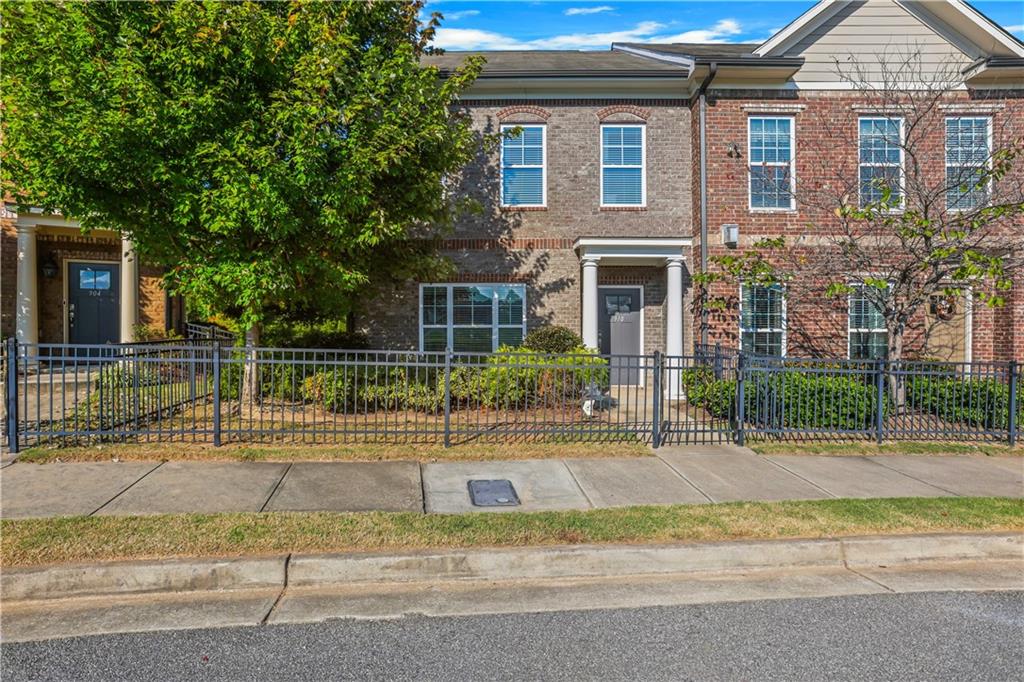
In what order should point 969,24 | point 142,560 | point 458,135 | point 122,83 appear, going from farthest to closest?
point 969,24 < point 458,135 < point 122,83 < point 142,560

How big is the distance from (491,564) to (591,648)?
1127 mm

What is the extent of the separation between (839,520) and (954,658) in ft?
6.14

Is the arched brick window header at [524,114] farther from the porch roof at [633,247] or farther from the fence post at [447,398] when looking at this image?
the fence post at [447,398]

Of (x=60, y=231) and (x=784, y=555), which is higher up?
(x=60, y=231)

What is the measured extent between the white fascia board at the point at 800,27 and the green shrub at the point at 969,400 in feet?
21.9

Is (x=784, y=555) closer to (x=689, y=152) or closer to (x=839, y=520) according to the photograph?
(x=839, y=520)

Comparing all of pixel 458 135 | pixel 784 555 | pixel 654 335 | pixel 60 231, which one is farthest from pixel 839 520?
pixel 60 231

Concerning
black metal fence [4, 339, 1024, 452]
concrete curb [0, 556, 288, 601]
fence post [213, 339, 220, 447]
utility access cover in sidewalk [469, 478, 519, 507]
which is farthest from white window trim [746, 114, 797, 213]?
concrete curb [0, 556, 288, 601]

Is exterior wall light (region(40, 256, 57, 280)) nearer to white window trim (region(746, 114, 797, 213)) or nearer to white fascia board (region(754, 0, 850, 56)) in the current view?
white window trim (region(746, 114, 797, 213))

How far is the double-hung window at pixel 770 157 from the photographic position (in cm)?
1193

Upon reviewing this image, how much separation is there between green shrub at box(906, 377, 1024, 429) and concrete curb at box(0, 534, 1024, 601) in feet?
14.3

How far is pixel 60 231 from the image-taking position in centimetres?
1364

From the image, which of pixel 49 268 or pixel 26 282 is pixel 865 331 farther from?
pixel 49 268

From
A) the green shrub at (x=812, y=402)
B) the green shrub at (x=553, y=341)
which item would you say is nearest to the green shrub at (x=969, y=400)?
the green shrub at (x=812, y=402)
